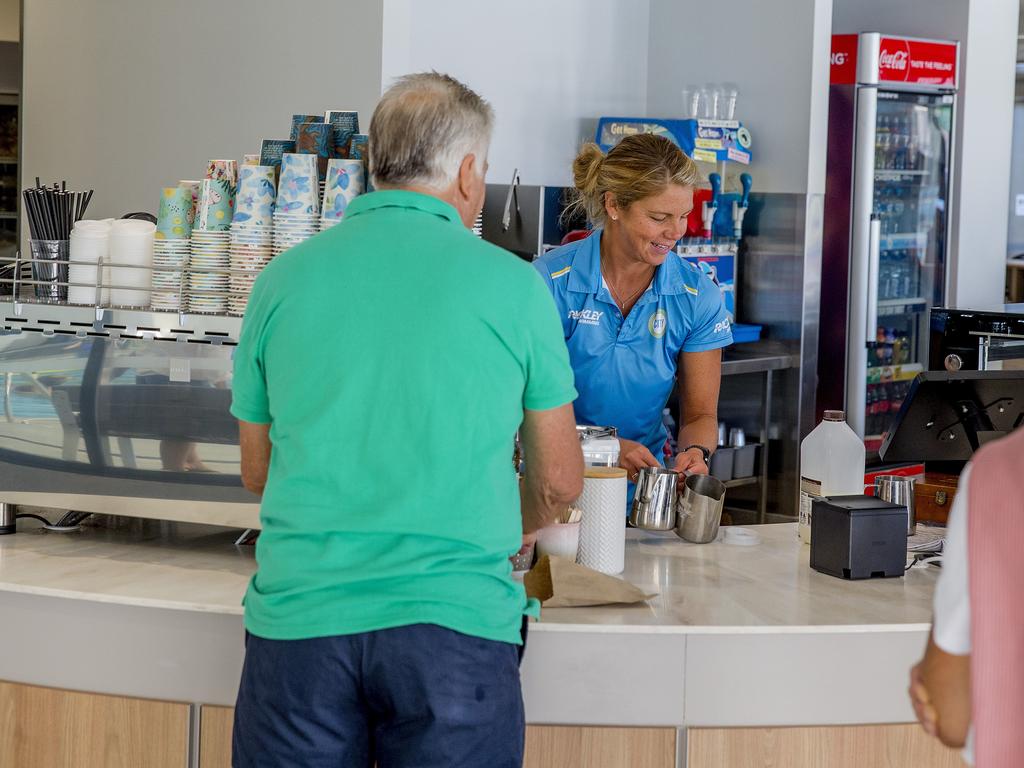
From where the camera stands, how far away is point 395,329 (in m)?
1.51

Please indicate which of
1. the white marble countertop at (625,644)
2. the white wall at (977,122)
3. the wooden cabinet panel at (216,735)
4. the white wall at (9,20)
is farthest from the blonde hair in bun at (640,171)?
the white wall at (9,20)

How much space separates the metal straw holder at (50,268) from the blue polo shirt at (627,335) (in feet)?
3.50

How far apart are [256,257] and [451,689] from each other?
1009 millimetres

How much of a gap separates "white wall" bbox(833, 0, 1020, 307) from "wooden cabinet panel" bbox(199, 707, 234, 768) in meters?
4.78

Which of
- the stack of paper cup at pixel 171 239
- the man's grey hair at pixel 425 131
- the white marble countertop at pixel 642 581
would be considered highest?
the man's grey hair at pixel 425 131

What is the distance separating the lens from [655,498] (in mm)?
2445

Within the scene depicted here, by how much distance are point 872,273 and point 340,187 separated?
3.91 m

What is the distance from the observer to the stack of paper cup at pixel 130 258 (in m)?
2.34

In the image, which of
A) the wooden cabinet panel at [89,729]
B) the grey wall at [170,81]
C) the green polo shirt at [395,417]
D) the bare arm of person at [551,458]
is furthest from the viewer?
the grey wall at [170,81]

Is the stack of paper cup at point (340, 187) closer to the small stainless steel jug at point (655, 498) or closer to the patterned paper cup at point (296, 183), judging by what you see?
the patterned paper cup at point (296, 183)

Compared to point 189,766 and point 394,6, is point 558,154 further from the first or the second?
point 189,766

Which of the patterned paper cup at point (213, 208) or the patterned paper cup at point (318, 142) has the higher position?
the patterned paper cup at point (318, 142)

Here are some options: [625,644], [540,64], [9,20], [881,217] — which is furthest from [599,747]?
[9,20]

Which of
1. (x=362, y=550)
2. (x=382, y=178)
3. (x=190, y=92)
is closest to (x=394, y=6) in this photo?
(x=190, y=92)
